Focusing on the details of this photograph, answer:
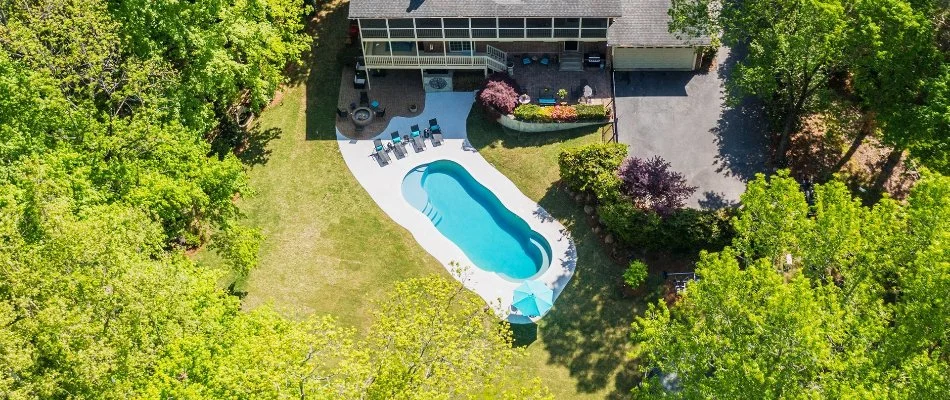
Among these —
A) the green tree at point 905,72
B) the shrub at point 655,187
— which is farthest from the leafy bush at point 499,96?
the green tree at point 905,72

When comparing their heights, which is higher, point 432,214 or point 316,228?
point 316,228

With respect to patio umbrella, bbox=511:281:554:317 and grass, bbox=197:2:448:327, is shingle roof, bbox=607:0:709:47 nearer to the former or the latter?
patio umbrella, bbox=511:281:554:317

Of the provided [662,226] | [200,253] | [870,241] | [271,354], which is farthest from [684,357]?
[200,253]

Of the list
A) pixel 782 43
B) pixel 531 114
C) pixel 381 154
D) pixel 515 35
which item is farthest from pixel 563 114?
pixel 782 43

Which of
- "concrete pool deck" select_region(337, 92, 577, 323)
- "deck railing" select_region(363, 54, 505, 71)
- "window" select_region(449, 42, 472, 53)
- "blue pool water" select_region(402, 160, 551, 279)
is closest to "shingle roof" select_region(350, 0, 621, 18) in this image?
"deck railing" select_region(363, 54, 505, 71)

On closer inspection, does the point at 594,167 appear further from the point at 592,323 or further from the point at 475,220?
the point at 592,323

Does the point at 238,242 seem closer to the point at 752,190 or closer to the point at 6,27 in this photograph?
the point at 6,27
